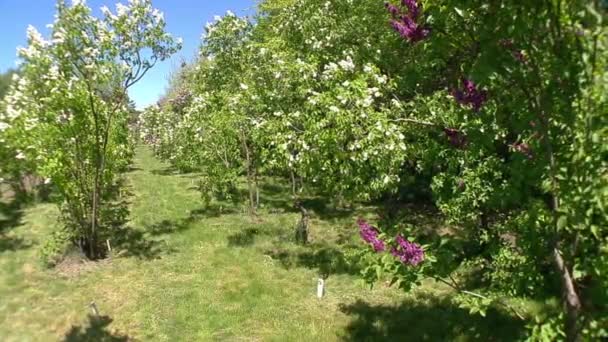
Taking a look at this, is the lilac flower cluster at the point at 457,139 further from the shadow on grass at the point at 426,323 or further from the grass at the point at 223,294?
the shadow on grass at the point at 426,323

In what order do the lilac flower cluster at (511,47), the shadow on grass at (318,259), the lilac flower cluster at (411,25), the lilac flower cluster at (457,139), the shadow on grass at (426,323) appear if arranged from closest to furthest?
the lilac flower cluster at (511,47) → the lilac flower cluster at (411,25) → the lilac flower cluster at (457,139) → the shadow on grass at (426,323) → the shadow on grass at (318,259)

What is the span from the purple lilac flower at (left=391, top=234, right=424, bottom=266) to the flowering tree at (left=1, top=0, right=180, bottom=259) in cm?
1130

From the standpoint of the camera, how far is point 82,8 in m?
13.0

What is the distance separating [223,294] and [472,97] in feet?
29.4

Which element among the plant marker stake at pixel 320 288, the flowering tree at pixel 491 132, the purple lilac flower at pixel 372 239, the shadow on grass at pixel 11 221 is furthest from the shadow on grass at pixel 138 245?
the purple lilac flower at pixel 372 239

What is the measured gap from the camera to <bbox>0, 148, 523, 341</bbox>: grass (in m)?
10.3

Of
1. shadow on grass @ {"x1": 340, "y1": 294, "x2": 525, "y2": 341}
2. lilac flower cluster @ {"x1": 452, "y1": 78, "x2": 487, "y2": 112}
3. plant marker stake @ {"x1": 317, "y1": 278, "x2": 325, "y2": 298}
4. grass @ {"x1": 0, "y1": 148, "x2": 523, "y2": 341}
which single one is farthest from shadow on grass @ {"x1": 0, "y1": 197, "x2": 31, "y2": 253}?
lilac flower cluster @ {"x1": 452, "y1": 78, "x2": 487, "y2": 112}

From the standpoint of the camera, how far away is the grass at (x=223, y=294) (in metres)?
10.3

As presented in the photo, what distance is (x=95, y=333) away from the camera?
11211 mm

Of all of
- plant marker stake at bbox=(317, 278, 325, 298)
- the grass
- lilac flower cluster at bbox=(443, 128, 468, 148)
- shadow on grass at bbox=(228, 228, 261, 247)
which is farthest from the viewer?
shadow on grass at bbox=(228, 228, 261, 247)

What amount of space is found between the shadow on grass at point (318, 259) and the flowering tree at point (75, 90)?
635 cm

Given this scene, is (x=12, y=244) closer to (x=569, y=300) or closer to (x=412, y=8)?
(x=412, y=8)

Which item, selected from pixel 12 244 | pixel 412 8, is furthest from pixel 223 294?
pixel 12 244

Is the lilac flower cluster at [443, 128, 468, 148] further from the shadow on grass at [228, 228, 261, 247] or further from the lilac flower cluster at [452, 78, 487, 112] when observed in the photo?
the shadow on grass at [228, 228, 261, 247]
